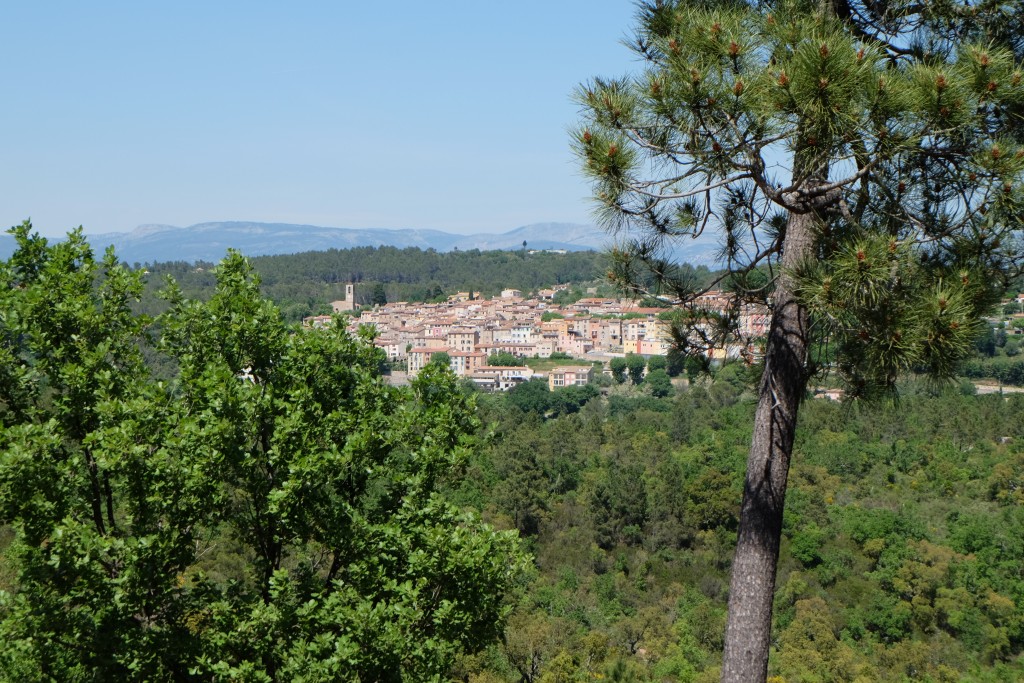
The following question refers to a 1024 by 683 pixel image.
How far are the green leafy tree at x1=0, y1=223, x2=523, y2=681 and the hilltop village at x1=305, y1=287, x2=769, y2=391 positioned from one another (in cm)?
4226

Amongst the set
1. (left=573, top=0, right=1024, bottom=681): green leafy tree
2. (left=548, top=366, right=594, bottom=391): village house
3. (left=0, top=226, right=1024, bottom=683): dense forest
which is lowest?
(left=548, top=366, right=594, bottom=391): village house

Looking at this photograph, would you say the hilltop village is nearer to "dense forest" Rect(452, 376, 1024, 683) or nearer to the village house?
the village house

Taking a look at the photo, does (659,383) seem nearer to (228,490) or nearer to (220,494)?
(228,490)

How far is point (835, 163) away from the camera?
254 cm

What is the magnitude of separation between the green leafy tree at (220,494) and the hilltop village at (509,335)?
42.3m

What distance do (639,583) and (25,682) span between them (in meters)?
14.1

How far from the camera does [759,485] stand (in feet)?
8.69

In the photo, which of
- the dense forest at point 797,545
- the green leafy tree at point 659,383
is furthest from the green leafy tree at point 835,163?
the green leafy tree at point 659,383

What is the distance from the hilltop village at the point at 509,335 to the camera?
51.0 meters

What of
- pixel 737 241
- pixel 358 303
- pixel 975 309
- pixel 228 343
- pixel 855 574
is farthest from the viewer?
pixel 358 303

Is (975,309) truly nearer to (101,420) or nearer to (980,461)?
(101,420)

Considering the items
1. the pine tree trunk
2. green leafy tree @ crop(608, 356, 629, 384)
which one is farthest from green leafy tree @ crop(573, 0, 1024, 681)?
green leafy tree @ crop(608, 356, 629, 384)

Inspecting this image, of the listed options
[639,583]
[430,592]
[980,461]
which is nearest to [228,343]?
[430,592]

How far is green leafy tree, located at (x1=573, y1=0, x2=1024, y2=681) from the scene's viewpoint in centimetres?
234
